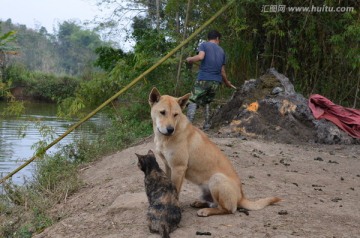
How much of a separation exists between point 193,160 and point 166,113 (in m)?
0.61

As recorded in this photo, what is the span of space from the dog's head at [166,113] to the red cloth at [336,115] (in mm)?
6931

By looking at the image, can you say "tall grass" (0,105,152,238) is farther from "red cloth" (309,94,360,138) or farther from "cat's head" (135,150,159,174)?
"red cloth" (309,94,360,138)

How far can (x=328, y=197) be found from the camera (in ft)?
22.0

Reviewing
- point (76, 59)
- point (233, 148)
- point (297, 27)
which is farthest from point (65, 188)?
point (76, 59)

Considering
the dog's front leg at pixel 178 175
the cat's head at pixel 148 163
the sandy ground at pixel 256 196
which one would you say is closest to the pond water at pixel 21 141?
the sandy ground at pixel 256 196

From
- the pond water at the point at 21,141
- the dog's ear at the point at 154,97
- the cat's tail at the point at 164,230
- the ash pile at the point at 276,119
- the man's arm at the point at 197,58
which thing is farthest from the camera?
the pond water at the point at 21,141

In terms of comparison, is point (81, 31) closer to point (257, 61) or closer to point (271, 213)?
point (257, 61)

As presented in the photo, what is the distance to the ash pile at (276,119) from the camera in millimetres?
11078

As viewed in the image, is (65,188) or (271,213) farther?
(65,188)

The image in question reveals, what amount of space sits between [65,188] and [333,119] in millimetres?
6584

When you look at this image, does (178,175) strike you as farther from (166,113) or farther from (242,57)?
(242,57)

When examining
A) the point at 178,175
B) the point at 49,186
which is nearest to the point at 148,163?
the point at 178,175

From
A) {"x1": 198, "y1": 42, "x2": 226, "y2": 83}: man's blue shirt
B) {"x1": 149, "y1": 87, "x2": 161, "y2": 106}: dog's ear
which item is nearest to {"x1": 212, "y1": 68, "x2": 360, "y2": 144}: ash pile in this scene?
{"x1": 198, "y1": 42, "x2": 226, "y2": 83}: man's blue shirt

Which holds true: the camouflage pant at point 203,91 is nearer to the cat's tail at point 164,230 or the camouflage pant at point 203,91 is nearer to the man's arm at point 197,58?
the man's arm at point 197,58
